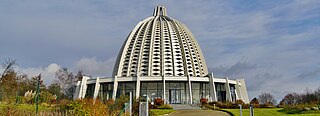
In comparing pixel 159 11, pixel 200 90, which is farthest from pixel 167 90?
pixel 159 11

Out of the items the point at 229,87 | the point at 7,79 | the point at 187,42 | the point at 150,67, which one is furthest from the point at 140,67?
the point at 7,79

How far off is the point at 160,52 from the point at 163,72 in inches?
248

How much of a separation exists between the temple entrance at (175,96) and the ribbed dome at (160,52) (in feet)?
34.1

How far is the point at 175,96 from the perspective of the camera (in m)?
66.4

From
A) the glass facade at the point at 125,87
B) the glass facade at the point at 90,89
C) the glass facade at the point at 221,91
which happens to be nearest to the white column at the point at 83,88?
the glass facade at the point at 90,89

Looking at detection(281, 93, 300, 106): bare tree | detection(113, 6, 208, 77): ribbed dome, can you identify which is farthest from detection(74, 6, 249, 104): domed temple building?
detection(281, 93, 300, 106): bare tree

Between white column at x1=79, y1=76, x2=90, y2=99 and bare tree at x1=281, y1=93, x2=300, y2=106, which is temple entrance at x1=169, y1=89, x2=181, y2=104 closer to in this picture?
white column at x1=79, y1=76, x2=90, y2=99

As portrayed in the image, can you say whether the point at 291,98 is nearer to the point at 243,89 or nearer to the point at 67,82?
the point at 243,89

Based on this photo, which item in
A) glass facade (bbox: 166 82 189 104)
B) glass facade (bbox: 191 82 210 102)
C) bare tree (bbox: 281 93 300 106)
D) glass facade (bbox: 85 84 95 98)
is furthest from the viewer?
bare tree (bbox: 281 93 300 106)

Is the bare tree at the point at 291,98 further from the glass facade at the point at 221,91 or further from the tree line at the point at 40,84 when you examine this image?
the tree line at the point at 40,84

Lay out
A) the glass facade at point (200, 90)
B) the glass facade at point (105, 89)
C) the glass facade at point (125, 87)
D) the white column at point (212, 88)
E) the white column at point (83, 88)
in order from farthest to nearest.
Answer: the glass facade at point (200, 90)
the glass facade at point (105, 89)
the white column at point (83, 88)
the glass facade at point (125, 87)
the white column at point (212, 88)

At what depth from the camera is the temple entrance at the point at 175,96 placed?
66.1 metres

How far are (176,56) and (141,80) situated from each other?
21938 millimetres

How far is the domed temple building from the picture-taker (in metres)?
63.9
